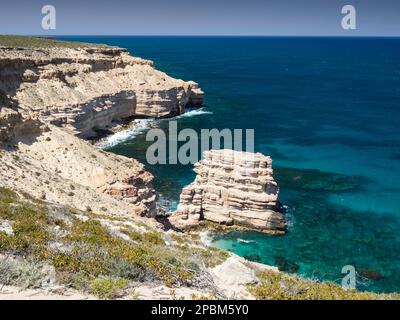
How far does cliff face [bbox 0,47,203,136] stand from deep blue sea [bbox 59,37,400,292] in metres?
5.61

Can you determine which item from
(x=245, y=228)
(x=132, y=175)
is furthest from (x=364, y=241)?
(x=132, y=175)

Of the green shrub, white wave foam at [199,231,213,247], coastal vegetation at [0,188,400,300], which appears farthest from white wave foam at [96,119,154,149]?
the green shrub

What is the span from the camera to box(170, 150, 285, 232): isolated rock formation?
36.0 meters

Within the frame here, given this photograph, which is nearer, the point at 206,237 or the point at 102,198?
the point at 102,198

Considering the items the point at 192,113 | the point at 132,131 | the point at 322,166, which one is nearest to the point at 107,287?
the point at 322,166

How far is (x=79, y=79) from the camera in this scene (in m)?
67.5

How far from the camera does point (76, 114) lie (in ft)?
195

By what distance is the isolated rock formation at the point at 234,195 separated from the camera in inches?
1416

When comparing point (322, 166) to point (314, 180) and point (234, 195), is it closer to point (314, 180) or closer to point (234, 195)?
point (314, 180)

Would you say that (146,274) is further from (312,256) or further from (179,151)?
(179,151)

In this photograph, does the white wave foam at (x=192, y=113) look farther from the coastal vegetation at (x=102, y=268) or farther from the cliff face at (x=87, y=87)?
the coastal vegetation at (x=102, y=268)

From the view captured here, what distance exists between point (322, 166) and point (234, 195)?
20.7 metres

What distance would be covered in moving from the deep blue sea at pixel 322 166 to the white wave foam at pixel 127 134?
156cm
